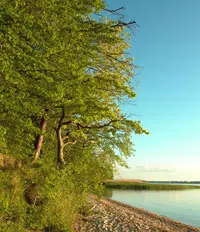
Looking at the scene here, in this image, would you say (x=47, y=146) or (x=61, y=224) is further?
(x=47, y=146)

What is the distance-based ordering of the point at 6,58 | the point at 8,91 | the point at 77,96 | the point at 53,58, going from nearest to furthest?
the point at 6,58
the point at 8,91
the point at 53,58
the point at 77,96

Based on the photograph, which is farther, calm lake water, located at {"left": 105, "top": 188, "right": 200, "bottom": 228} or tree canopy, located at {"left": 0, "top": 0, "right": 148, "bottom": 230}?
calm lake water, located at {"left": 105, "top": 188, "right": 200, "bottom": 228}

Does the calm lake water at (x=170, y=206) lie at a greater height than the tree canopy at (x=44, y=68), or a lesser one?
lesser

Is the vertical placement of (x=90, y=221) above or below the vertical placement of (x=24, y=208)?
below

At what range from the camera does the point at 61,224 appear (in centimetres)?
1038

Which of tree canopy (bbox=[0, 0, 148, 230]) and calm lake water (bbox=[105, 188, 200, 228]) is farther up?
tree canopy (bbox=[0, 0, 148, 230])

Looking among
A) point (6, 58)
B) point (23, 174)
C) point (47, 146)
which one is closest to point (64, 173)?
point (23, 174)

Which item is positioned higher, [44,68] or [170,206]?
[44,68]

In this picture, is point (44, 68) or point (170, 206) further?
point (170, 206)

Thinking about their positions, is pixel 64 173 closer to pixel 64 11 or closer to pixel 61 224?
pixel 61 224

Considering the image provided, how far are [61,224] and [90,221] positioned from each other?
4.09 metres

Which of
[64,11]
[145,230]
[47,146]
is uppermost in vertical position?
[64,11]

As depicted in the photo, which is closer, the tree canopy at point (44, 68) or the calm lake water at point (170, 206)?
the tree canopy at point (44, 68)

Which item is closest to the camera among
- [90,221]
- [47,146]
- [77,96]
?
[77,96]
